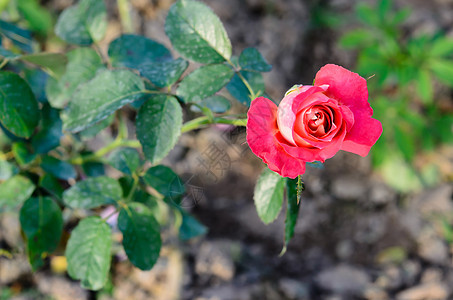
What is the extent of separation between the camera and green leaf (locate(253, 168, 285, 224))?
0.74 metres

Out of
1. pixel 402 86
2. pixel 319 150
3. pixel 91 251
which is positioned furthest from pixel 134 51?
pixel 402 86

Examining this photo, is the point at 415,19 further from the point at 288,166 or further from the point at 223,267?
the point at 288,166

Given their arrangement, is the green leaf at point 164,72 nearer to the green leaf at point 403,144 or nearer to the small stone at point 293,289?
the small stone at point 293,289

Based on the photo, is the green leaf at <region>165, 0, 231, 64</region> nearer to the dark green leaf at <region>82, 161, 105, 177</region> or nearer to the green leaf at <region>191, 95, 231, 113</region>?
the green leaf at <region>191, 95, 231, 113</region>

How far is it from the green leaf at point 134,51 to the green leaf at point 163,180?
271 mm

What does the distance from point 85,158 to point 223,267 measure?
691 mm

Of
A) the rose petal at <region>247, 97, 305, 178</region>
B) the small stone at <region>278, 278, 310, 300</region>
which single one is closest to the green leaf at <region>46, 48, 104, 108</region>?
the rose petal at <region>247, 97, 305, 178</region>

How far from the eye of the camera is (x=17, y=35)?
43.2 inches

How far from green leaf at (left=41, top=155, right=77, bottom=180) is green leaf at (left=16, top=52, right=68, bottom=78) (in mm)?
221

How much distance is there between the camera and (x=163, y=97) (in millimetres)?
729

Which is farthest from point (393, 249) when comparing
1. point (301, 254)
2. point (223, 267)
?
point (223, 267)

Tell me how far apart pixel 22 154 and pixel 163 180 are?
392 mm

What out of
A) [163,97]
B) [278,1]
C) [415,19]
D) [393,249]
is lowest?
[393,249]

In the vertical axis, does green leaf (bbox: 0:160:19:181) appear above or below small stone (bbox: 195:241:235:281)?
above
